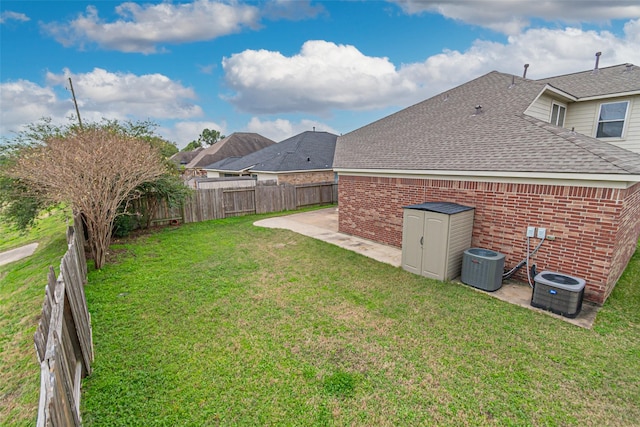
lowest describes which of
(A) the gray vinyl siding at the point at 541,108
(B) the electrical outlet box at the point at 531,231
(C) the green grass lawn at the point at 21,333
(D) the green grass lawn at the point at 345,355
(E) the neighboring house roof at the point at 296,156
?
(C) the green grass lawn at the point at 21,333

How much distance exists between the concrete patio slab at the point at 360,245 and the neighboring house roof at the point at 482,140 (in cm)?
252

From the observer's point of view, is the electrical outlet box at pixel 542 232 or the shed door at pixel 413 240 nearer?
the electrical outlet box at pixel 542 232

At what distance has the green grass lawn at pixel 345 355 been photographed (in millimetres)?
3229

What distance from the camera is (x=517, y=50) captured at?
1284 cm

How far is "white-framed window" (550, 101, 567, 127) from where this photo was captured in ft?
31.9

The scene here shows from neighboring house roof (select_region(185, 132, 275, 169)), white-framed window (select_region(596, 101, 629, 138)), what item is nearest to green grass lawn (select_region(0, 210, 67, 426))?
white-framed window (select_region(596, 101, 629, 138))

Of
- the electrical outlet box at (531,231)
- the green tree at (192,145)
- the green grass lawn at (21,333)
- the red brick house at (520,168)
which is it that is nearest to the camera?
the green grass lawn at (21,333)

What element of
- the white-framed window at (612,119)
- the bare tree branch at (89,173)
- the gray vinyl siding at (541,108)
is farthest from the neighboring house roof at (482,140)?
the bare tree branch at (89,173)

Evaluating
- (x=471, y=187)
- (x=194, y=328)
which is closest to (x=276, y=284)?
(x=194, y=328)

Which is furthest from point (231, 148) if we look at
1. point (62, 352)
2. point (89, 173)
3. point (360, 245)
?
point (62, 352)

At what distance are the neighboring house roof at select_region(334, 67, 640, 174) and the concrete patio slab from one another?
252cm

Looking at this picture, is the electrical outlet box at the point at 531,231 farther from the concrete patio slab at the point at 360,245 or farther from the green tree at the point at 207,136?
the green tree at the point at 207,136

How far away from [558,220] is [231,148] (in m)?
34.4

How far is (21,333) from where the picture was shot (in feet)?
16.4
